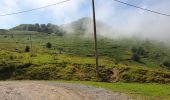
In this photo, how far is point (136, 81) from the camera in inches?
1828

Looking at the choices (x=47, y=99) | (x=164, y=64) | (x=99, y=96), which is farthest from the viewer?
(x=164, y=64)

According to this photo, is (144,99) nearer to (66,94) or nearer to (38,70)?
(66,94)

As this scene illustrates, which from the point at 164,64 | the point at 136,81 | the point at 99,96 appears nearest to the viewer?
the point at 99,96

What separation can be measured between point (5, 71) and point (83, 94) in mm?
27617

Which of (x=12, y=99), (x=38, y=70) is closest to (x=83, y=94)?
(x=12, y=99)

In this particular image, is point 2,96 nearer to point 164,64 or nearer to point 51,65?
point 51,65

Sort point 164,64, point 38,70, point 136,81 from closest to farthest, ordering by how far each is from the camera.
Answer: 1. point 136,81
2. point 38,70
3. point 164,64

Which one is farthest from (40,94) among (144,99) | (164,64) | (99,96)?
(164,64)

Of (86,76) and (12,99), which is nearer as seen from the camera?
(12,99)

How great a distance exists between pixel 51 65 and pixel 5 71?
682 cm

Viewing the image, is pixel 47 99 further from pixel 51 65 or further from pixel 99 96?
pixel 51 65

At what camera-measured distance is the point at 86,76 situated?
48156 millimetres

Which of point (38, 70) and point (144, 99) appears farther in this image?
point (38, 70)

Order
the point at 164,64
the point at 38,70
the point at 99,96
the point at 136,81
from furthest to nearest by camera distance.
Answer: the point at 164,64, the point at 38,70, the point at 136,81, the point at 99,96
